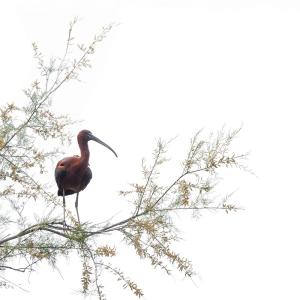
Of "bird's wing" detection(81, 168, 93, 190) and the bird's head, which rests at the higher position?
the bird's head

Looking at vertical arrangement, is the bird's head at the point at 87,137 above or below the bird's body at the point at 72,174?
above

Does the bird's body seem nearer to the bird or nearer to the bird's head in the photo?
the bird

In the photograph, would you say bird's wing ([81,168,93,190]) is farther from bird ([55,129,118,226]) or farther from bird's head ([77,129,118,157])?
bird's head ([77,129,118,157])

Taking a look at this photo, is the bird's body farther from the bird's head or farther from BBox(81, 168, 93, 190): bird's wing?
the bird's head

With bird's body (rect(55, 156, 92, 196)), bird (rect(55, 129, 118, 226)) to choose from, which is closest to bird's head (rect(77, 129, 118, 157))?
bird (rect(55, 129, 118, 226))

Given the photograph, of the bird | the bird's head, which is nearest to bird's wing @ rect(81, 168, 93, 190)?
the bird

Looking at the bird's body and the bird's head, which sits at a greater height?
the bird's head

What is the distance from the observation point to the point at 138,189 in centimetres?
648

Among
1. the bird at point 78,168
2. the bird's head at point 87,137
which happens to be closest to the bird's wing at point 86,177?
the bird at point 78,168

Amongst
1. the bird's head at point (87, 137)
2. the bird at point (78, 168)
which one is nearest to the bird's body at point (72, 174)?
the bird at point (78, 168)

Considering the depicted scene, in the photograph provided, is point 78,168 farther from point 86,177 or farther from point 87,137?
point 87,137

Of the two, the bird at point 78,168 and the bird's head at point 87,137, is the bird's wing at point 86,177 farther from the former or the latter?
the bird's head at point 87,137

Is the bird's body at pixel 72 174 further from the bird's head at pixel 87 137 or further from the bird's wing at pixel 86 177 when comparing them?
the bird's head at pixel 87 137

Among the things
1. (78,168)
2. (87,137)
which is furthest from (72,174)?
(87,137)
